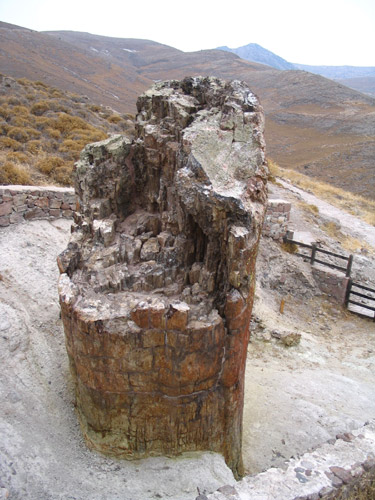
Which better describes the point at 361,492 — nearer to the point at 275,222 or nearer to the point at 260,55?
the point at 275,222

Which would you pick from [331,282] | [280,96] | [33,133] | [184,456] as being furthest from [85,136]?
[280,96]

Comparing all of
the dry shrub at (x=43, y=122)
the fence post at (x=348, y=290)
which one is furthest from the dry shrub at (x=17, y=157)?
the fence post at (x=348, y=290)

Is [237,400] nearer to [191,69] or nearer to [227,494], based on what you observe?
[227,494]

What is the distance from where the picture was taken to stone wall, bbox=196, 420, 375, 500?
3.31m

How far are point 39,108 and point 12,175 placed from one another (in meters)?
9.19

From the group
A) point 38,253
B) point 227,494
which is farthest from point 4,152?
point 227,494

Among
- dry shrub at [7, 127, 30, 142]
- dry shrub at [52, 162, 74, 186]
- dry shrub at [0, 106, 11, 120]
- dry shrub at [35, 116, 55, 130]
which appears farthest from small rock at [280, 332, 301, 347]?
dry shrub at [0, 106, 11, 120]

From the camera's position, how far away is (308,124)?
49312 millimetres

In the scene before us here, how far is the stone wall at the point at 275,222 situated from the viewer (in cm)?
1225

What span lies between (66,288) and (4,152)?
33.2 ft

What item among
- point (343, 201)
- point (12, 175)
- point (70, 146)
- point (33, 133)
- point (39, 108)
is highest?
point (39, 108)

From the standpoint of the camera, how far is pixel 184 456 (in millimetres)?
4281

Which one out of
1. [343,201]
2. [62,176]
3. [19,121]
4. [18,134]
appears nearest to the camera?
[62,176]

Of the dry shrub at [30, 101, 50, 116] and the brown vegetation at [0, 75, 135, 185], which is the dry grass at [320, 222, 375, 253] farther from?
the dry shrub at [30, 101, 50, 116]
